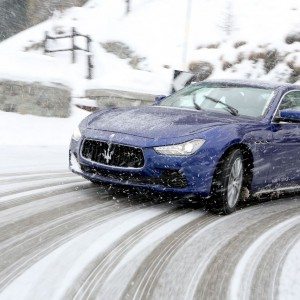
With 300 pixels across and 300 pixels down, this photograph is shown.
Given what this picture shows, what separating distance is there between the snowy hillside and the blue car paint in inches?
415

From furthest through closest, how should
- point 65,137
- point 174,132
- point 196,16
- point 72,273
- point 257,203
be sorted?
point 196,16, point 65,137, point 257,203, point 174,132, point 72,273

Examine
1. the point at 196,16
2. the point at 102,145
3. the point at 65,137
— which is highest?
the point at 196,16

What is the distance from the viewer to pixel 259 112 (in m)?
6.02

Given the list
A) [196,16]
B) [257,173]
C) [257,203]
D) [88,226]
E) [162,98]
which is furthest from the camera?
[196,16]

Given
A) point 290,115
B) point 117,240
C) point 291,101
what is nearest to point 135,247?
point 117,240

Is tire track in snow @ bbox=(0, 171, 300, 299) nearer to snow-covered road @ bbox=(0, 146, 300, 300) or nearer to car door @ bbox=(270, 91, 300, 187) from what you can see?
snow-covered road @ bbox=(0, 146, 300, 300)

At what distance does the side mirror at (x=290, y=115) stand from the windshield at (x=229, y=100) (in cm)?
19

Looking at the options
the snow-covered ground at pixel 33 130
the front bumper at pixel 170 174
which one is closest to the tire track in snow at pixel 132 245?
the front bumper at pixel 170 174

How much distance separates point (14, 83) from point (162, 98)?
15.1 feet

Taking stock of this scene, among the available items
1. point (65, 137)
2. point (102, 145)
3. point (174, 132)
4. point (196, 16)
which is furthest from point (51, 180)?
point (196, 16)

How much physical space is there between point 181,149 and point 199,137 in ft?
0.67

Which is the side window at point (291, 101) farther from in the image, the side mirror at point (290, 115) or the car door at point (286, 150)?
the side mirror at point (290, 115)

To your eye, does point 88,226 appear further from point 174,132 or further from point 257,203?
point 257,203

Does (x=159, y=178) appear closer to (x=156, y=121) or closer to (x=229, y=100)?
(x=156, y=121)
